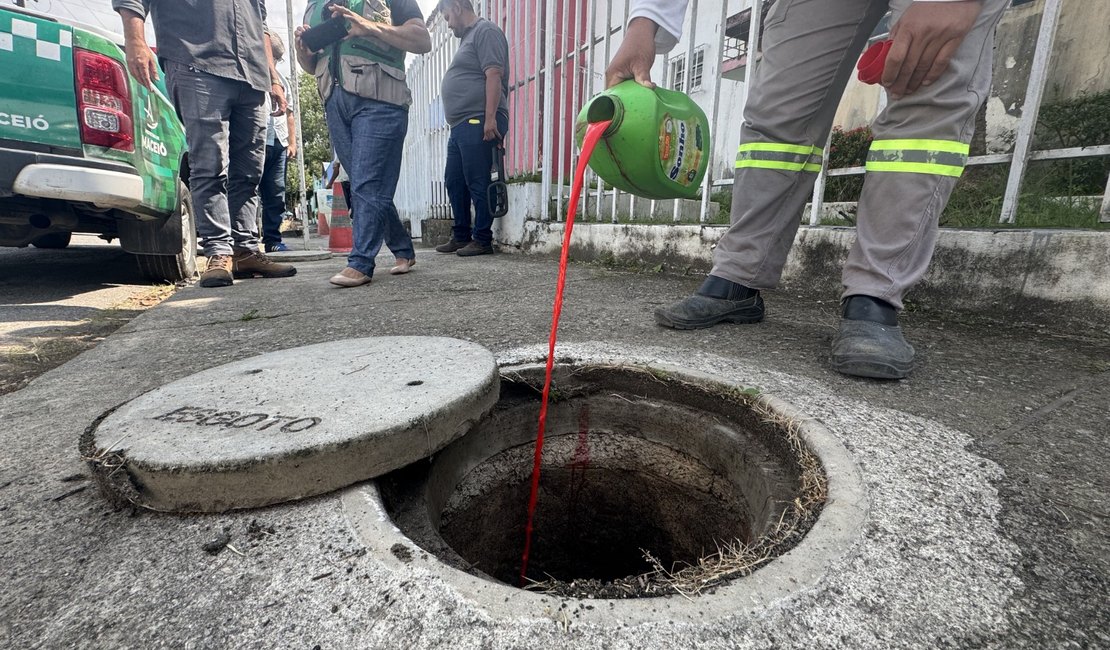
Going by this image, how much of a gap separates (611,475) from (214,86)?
10.3 ft

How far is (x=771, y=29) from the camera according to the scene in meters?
1.89

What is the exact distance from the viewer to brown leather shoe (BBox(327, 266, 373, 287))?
3.29 meters

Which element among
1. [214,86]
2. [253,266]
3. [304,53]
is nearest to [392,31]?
[304,53]

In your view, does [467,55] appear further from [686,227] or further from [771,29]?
[771,29]

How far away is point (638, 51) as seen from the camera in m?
1.98

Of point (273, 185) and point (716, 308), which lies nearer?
point (716, 308)

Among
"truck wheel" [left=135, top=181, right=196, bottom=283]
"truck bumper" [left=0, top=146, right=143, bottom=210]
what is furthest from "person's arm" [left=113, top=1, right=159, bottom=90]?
"truck wheel" [left=135, top=181, right=196, bottom=283]

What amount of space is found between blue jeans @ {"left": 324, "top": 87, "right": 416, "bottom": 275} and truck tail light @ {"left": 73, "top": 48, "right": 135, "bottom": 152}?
41.1 inches

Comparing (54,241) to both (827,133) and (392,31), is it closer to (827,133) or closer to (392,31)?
(392,31)

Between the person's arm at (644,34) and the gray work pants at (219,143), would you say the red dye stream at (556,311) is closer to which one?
the person's arm at (644,34)

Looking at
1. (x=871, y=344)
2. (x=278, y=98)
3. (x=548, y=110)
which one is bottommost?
(x=871, y=344)

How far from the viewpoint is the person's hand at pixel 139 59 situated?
269 cm

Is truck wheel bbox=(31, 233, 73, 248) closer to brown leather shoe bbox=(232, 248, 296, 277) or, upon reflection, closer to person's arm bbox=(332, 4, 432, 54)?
brown leather shoe bbox=(232, 248, 296, 277)

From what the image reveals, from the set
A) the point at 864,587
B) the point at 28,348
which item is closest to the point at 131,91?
the point at 28,348
